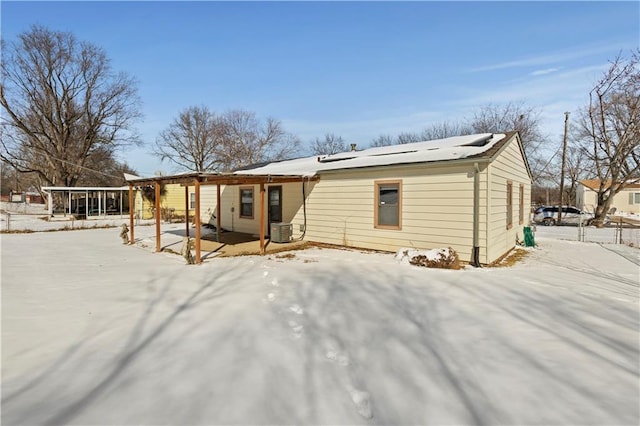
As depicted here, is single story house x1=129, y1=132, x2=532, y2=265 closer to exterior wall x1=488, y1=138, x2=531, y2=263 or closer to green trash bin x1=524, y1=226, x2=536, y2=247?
exterior wall x1=488, y1=138, x2=531, y2=263

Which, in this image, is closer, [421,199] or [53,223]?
[421,199]

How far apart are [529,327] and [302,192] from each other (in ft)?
27.7

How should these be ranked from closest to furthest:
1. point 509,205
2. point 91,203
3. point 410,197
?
point 410,197
point 509,205
point 91,203

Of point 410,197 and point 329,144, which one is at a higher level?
point 329,144

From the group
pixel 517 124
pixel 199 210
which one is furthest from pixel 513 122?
pixel 199 210

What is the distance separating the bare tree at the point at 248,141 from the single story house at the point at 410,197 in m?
27.3

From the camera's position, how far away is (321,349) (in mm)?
3547

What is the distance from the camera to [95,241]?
12.7 m

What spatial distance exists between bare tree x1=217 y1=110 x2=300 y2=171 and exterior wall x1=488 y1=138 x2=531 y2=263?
102ft

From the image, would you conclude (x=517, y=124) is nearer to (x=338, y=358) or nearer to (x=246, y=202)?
(x=246, y=202)

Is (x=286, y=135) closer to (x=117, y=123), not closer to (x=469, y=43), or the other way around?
(x=117, y=123)

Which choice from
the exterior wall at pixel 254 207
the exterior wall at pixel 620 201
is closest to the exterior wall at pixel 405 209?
the exterior wall at pixel 254 207

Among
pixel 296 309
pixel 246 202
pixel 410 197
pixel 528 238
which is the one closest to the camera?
pixel 296 309

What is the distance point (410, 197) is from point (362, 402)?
6.83m
